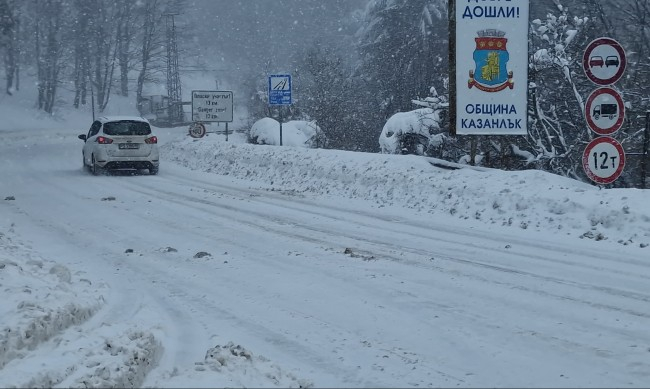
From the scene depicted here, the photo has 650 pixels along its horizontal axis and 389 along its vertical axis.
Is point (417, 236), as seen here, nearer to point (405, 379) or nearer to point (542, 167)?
point (405, 379)

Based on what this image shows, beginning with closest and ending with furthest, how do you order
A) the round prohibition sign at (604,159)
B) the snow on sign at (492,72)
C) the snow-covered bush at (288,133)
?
the round prohibition sign at (604,159) → the snow on sign at (492,72) → the snow-covered bush at (288,133)

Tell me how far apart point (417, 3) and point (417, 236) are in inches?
1502

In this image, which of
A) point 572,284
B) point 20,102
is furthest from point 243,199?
point 20,102

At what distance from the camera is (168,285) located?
25.1 ft

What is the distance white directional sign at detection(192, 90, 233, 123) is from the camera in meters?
30.2

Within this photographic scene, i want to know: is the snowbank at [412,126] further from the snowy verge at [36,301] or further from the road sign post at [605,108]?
the snowy verge at [36,301]

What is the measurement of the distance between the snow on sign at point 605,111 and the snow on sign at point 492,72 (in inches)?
192

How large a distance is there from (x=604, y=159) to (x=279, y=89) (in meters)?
14.5

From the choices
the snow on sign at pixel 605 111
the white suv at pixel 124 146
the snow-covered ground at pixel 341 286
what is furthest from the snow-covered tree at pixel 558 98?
the white suv at pixel 124 146

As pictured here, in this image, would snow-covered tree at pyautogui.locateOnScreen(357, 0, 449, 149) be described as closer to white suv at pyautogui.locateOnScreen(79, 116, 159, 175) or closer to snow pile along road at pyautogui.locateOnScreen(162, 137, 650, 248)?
white suv at pyautogui.locateOnScreen(79, 116, 159, 175)

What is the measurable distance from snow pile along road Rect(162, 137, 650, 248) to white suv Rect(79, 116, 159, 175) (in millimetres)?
2761

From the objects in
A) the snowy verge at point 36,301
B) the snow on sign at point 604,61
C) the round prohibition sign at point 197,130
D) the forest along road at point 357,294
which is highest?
the snow on sign at point 604,61

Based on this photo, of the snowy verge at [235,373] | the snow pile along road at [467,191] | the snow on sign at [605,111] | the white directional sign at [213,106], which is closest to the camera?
the snowy verge at [235,373]

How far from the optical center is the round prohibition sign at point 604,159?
1098cm
